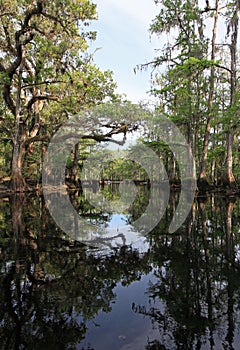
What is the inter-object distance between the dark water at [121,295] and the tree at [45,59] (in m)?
12.2

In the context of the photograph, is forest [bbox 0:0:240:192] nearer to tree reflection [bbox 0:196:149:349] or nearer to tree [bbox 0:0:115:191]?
tree [bbox 0:0:115:191]

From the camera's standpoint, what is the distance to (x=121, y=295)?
2992 millimetres

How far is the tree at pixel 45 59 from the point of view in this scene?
1324cm

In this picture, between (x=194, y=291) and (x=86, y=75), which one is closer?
(x=194, y=291)

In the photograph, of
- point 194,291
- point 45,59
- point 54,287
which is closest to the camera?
point 194,291

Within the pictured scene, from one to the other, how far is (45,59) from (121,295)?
1684 cm

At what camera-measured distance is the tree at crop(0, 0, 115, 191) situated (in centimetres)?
1324

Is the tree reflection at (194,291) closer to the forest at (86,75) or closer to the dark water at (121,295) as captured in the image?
the dark water at (121,295)

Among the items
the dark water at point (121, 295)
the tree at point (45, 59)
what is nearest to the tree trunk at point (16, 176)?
the tree at point (45, 59)

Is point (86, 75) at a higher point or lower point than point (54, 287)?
higher

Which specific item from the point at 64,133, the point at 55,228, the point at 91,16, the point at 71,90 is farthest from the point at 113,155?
the point at 55,228

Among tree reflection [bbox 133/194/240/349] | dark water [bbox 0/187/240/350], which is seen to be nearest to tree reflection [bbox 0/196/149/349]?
dark water [bbox 0/187/240/350]

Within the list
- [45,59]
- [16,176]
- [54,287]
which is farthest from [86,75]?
[54,287]

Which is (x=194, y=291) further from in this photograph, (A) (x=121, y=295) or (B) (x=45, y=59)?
(B) (x=45, y=59)
